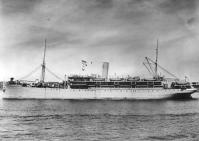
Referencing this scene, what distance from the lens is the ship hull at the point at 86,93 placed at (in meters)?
85.6

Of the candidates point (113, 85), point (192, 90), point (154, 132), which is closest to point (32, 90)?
point (113, 85)

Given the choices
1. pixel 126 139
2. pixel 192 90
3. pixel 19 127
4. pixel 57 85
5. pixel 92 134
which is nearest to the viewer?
pixel 126 139

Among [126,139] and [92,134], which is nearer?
[126,139]

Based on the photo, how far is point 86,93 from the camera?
88875 mm

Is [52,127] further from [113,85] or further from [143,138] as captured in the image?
[113,85]

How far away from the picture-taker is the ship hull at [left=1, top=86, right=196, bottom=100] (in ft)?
281

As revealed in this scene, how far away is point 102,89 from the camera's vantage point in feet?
291

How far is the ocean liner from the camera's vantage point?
85625mm

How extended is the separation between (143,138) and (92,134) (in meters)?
4.32

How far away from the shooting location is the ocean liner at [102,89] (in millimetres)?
85625

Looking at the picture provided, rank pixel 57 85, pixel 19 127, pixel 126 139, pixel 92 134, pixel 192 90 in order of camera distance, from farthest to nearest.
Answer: pixel 57 85 < pixel 192 90 < pixel 19 127 < pixel 92 134 < pixel 126 139

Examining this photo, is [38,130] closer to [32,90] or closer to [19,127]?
[19,127]

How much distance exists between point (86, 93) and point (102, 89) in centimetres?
436

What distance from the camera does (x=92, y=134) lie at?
27844 mm
